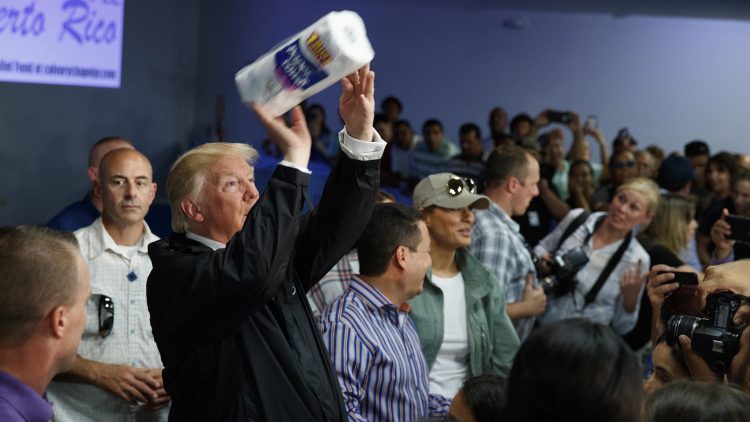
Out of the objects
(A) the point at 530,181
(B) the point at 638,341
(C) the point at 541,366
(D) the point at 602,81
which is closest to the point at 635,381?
(C) the point at 541,366

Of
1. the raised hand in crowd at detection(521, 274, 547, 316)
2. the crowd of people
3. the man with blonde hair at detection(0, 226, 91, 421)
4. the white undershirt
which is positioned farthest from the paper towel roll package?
the raised hand in crowd at detection(521, 274, 547, 316)

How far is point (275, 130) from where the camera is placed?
193 cm

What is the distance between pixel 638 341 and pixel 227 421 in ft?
9.55

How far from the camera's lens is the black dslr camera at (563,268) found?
13.2 feet

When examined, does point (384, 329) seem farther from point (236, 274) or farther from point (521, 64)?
point (521, 64)

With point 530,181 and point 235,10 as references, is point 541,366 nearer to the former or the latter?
point 530,181

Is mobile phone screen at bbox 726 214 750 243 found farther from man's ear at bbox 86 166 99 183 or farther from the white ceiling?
the white ceiling

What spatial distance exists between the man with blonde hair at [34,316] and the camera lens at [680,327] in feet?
4.43

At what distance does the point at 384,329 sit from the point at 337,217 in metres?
0.68

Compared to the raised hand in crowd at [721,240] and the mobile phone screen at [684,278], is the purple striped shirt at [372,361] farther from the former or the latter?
the raised hand in crowd at [721,240]

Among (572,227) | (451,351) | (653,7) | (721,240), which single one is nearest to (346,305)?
(451,351)

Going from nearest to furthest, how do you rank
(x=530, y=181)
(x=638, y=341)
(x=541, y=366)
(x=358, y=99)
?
(x=541, y=366)
(x=358, y=99)
(x=530, y=181)
(x=638, y=341)

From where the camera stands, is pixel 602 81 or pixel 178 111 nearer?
pixel 178 111

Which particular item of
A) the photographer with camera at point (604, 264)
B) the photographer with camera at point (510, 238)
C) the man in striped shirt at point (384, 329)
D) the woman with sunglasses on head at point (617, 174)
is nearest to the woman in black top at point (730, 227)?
the photographer with camera at point (604, 264)
